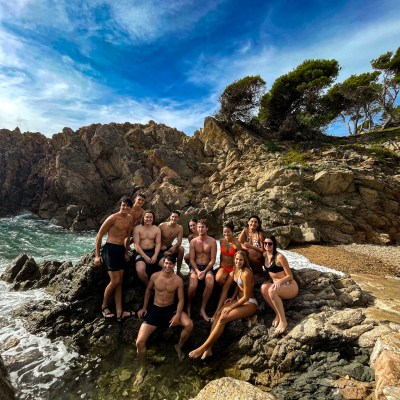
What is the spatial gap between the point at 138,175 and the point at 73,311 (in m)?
25.0

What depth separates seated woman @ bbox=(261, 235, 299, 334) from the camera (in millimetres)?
6244

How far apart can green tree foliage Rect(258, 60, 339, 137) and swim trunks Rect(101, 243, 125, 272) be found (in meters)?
28.5

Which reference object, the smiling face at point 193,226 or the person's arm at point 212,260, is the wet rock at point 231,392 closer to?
the person's arm at point 212,260

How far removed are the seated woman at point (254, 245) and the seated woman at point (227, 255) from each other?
1.31ft

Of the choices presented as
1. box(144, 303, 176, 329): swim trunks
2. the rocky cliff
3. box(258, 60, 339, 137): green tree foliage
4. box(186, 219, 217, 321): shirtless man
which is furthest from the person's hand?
box(258, 60, 339, 137): green tree foliage

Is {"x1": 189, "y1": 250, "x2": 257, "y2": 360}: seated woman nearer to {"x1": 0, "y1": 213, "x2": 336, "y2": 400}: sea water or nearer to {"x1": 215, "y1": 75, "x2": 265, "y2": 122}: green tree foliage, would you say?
{"x1": 0, "y1": 213, "x2": 336, "y2": 400}: sea water

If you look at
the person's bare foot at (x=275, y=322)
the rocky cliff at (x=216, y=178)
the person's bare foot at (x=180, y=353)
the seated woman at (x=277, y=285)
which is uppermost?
the rocky cliff at (x=216, y=178)

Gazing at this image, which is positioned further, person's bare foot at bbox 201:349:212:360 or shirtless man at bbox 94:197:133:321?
shirtless man at bbox 94:197:133:321

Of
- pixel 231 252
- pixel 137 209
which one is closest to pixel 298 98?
pixel 137 209

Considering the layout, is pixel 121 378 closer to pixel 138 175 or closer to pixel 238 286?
pixel 238 286

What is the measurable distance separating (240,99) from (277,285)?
30424mm

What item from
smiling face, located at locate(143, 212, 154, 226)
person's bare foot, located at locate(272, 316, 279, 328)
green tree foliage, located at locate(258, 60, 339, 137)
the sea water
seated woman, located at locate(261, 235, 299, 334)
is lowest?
the sea water

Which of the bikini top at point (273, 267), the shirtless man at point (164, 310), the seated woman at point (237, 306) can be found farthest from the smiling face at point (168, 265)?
the bikini top at point (273, 267)

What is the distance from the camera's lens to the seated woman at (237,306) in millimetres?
6086
